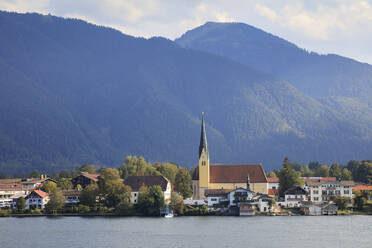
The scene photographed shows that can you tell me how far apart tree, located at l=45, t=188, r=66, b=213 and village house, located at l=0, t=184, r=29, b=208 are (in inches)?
605

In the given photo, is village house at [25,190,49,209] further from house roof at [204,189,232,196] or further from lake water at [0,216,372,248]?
house roof at [204,189,232,196]

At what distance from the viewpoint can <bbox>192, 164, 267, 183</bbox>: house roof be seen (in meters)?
120

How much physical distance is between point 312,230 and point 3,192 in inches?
2717

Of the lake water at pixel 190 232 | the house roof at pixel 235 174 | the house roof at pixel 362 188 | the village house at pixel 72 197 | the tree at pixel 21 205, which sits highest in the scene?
the house roof at pixel 235 174

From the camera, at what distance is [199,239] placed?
7200 cm

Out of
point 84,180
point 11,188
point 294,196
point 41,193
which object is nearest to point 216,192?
point 294,196

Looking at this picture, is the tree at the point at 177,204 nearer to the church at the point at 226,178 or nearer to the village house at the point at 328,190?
the church at the point at 226,178

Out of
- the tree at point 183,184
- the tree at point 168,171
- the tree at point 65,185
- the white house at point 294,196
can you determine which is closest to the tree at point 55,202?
the tree at point 65,185

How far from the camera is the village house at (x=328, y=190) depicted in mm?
112188

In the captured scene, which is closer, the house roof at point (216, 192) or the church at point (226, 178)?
the house roof at point (216, 192)

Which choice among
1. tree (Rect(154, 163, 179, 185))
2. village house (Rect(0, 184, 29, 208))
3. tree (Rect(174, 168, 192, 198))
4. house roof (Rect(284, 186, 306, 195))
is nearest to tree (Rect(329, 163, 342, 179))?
tree (Rect(154, 163, 179, 185))

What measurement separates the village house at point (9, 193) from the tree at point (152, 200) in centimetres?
2987

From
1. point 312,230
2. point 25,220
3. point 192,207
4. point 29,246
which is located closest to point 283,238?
point 312,230

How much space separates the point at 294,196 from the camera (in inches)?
4269
